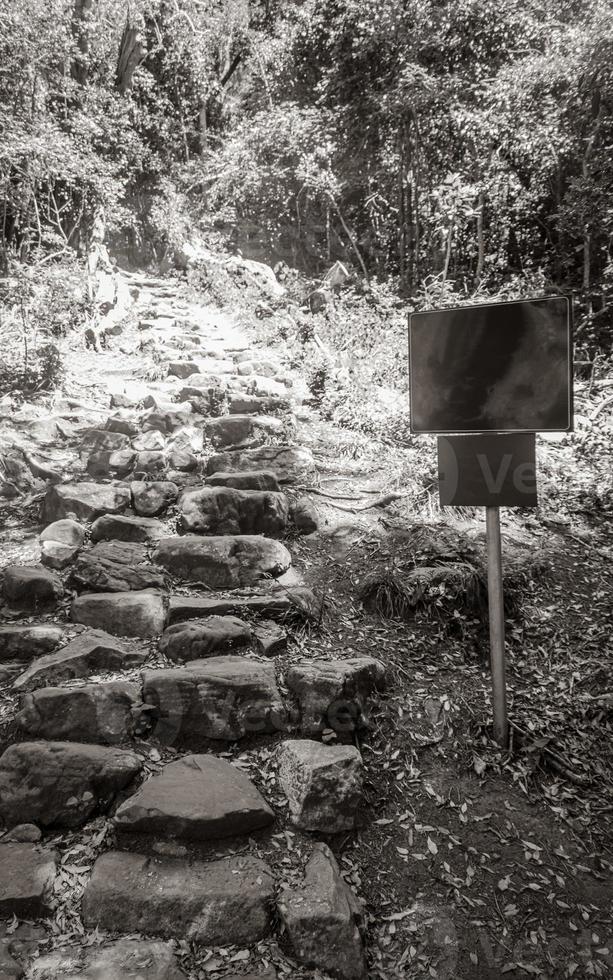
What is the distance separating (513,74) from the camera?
851 centimetres

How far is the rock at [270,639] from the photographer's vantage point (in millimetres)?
3498

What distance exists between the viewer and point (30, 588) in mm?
3656

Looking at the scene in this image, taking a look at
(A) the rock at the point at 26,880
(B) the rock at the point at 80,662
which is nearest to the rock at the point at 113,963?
(A) the rock at the point at 26,880

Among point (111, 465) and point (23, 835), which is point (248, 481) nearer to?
point (111, 465)

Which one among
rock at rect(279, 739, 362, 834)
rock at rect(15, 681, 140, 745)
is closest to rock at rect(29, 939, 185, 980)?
rock at rect(279, 739, 362, 834)

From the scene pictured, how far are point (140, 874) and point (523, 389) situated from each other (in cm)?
256

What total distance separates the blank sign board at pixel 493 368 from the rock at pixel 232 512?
Answer: 2.00 m

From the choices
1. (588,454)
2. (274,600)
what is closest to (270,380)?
(588,454)

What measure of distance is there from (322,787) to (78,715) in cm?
120

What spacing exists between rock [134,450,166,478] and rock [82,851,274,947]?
354 centimetres

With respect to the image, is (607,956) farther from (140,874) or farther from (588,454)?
(588,454)

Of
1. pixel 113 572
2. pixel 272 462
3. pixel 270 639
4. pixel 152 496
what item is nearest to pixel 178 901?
pixel 270 639

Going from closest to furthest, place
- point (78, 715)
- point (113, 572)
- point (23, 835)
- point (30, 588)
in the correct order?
point (23, 835) < point (78, 715) < point (30, 588) < point (113, 572)

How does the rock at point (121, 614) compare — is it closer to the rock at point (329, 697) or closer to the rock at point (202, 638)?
the rock at point (202, 638)
